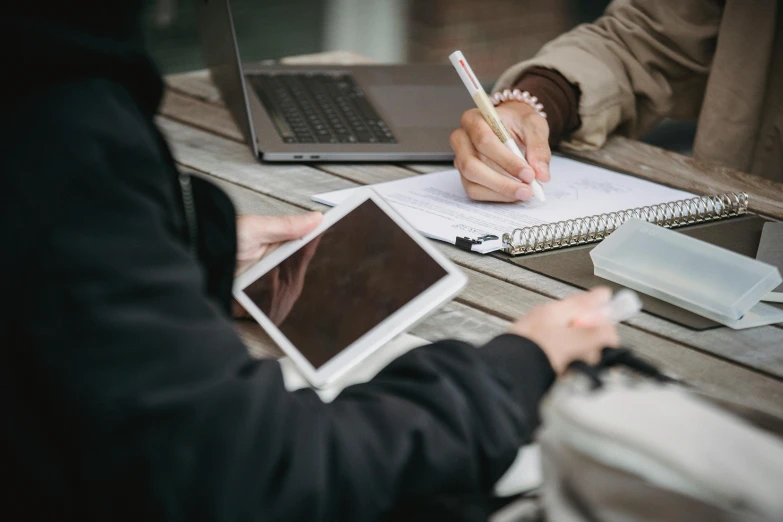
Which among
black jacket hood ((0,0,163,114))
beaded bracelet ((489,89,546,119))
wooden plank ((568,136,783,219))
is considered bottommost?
wooden plank ((568,136,783,219))

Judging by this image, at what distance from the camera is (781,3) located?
1.55m

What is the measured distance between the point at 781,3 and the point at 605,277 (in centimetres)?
90

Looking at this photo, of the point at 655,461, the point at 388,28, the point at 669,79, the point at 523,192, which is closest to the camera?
the point at 655,461

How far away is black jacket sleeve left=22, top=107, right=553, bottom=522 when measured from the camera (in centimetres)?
50

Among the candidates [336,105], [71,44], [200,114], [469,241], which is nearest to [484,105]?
[469,241]

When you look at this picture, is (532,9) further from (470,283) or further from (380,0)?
(470,283)

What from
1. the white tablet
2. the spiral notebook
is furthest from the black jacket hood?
the spiral notebook

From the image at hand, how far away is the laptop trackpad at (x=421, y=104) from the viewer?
4.65 ft

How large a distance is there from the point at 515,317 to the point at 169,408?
1.50 ft

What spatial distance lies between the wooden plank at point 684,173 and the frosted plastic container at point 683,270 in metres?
0.33

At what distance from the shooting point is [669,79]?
5.47ft

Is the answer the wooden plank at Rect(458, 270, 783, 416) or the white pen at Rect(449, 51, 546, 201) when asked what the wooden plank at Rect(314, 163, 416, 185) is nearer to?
the white pen at Rect(449, 51, 546, 201)

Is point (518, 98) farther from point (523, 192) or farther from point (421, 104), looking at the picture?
point (523, 192)

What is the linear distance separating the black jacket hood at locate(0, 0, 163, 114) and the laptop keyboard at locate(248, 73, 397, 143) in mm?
774
